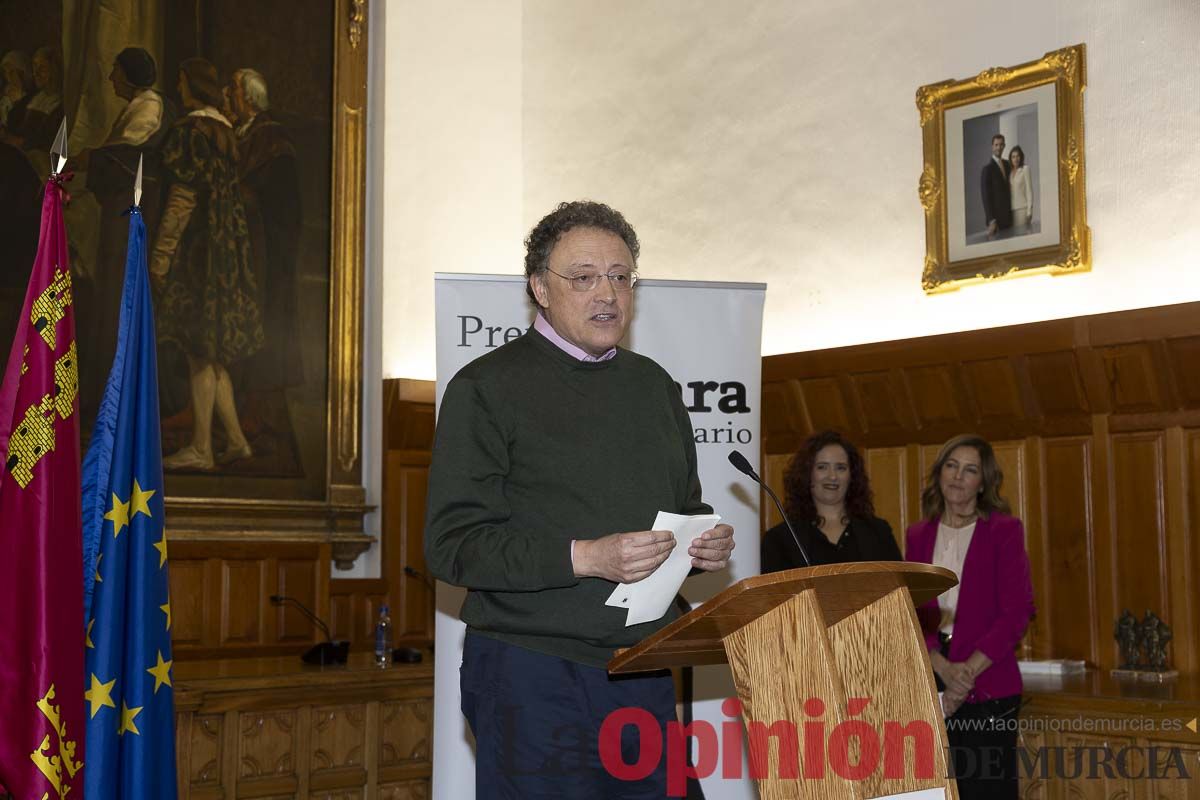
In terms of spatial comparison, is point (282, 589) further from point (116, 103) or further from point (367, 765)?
point (116, 103)

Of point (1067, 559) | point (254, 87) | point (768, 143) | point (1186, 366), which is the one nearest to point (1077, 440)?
point (1067, 559)

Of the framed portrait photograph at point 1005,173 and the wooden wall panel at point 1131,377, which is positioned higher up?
the framed portrait photograph at point 1005,173

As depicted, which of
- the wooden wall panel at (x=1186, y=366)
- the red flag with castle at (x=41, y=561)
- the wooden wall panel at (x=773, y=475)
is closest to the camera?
→ the red flag with castle at (x=41, y=561)

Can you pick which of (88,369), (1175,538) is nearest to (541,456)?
(1175,538)

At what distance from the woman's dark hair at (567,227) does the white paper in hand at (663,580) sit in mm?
651

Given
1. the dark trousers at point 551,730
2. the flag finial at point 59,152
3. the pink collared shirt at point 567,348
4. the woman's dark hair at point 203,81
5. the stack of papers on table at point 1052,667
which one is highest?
the woman's dark hair at point 203,81

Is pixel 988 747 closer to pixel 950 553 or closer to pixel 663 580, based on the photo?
pixel 950 553

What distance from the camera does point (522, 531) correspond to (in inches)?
105

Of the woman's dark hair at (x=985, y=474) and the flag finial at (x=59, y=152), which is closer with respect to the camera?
the flag finial at (x=59, y=152)

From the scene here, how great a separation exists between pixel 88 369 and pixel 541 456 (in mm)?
5576

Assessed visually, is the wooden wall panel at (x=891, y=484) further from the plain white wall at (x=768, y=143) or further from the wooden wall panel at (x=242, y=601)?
the wooden wall panel at (x=242, y=601)

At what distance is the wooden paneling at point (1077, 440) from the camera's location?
6.31 metres

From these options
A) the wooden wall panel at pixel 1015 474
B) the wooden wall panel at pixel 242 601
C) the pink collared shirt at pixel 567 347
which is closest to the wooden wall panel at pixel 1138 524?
the wooden wall panel at pixel 1015 474

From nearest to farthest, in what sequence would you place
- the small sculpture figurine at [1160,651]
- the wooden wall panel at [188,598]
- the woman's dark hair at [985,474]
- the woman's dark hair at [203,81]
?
the woman's dark hair at [985,474], the small sculpture figurine at [1160,651], the wooden wall panel at [188,598], the woman's dark hair at [203,81]
